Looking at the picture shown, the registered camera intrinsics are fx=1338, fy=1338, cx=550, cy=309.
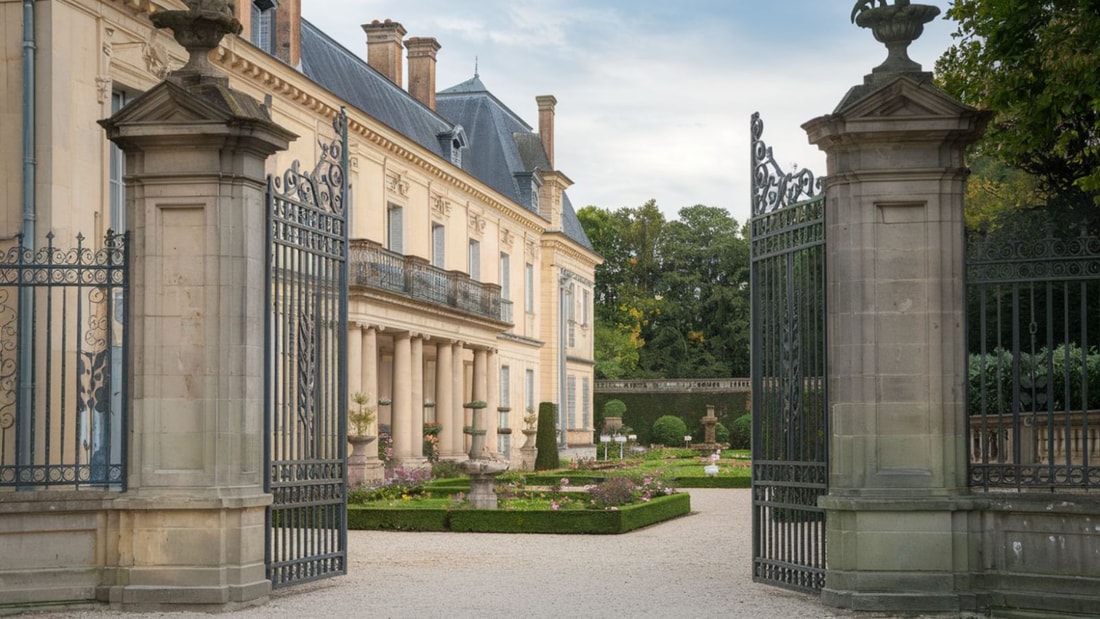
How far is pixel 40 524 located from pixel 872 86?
610 centimetres

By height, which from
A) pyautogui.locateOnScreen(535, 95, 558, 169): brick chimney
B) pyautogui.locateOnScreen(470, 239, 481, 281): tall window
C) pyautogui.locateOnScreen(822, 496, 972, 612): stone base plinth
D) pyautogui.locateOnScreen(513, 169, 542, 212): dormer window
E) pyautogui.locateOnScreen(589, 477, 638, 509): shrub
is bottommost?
pyautogui.locateOnScreen(589, 477, 638, 509): shrub

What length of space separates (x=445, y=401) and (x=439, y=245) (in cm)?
411

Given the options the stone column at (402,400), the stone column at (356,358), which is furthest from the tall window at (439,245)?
the stone column at (356,358)

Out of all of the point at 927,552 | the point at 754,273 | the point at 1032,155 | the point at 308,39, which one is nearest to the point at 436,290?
the point at 308,39

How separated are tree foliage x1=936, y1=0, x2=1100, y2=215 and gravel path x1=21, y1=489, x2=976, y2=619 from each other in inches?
147

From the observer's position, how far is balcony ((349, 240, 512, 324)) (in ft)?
79.7

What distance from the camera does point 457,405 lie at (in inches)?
1159

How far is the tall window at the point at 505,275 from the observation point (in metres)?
36.7

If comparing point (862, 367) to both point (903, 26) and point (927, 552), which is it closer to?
point (927, 552)

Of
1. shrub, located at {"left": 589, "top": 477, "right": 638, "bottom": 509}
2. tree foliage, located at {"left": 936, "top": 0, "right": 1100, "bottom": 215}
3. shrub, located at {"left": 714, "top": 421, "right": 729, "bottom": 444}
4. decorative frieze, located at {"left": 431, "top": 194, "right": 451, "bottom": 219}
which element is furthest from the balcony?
shrub, located at {"left": 714, "top": 421, "right": 729, "bottom": 444}

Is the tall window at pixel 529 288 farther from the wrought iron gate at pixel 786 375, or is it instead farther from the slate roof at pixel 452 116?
the wrought iron gate at pixel 786 375

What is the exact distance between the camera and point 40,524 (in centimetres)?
858

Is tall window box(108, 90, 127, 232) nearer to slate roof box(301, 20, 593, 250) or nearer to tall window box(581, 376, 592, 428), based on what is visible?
slate roof box(301, 20, 593, 250)

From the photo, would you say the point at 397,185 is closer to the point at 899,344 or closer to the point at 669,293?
the point at 899,344
